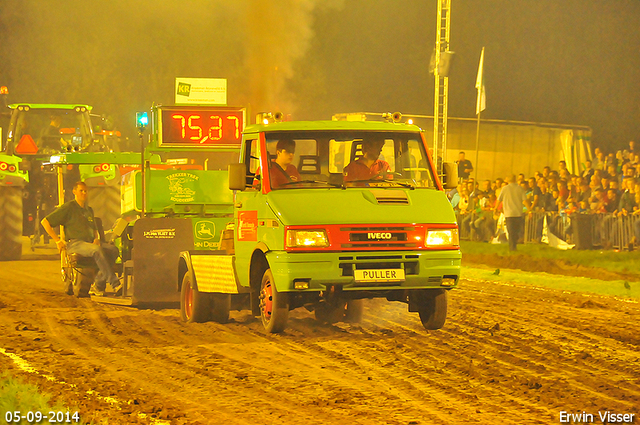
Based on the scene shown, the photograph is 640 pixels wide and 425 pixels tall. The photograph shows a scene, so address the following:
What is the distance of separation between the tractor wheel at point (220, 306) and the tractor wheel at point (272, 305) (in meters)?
1.07

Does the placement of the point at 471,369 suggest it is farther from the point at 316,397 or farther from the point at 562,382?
the point at 316,397

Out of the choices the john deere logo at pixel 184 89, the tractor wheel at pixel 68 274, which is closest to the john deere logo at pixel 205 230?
the tractor wheel at pixel 68 274

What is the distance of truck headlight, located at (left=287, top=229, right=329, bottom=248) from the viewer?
920 cm

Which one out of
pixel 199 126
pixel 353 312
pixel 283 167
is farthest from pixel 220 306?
pixel 199 126

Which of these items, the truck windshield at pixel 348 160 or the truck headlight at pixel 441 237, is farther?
the truck windshield at pixel 348 160

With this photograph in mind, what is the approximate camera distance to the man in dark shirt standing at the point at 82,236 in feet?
44.8

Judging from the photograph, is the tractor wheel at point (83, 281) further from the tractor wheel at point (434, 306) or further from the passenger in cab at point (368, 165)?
the tractor wheel at point (434, 306)

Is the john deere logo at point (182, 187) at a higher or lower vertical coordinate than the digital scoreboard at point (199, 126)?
lower

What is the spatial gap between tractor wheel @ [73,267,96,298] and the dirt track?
1.14 meters

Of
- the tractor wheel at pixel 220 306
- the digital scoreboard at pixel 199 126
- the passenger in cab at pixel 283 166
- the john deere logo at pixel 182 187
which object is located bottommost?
the tractor wheel at pixel 220 306

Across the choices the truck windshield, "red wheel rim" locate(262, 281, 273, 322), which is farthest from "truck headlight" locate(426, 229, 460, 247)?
"red wheel rim" locate(262, 281, 273, 322)

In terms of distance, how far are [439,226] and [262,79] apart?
25.1 metres

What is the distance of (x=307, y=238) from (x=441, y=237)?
4.38 ft

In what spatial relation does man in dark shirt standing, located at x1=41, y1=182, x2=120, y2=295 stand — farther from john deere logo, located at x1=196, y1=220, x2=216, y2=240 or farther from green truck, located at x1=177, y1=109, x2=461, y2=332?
green truck, located at x1=177, y1=109, x2=461, y2=332
